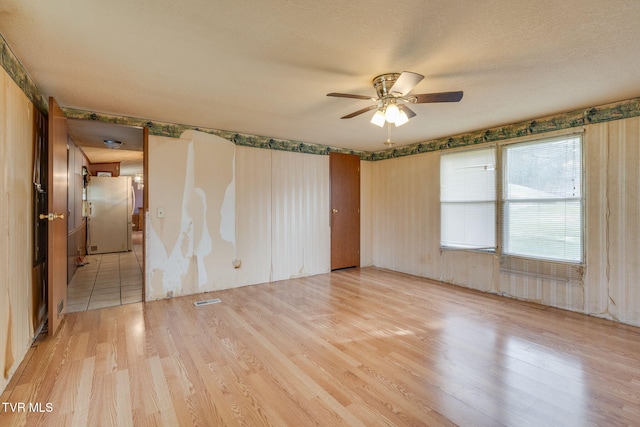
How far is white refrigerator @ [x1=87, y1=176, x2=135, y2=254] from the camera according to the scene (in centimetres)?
713

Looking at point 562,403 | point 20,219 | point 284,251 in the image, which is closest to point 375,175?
point 284,251

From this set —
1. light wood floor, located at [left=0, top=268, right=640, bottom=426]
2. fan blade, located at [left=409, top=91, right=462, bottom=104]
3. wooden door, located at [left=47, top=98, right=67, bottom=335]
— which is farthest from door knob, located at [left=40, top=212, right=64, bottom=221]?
fan blade, located at [left=409, top=91, right=462, bottom=104]

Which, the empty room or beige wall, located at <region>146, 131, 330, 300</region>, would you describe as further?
beige wall, located at <region>146, 131, 330, 300</region>

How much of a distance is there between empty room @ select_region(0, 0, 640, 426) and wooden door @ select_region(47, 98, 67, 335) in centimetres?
3

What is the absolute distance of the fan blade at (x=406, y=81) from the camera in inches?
76.6

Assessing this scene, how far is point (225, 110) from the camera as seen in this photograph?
11.0ft

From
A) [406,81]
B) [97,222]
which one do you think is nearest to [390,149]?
[406,81]

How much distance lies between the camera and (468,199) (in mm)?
4422

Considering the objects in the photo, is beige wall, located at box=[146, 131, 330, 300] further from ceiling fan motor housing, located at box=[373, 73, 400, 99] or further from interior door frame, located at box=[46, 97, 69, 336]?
ceiling fan motor housing, located at box=[373, 73, 400, 99]

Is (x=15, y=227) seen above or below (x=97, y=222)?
above

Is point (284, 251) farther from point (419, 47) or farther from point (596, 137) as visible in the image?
point (596, 137)

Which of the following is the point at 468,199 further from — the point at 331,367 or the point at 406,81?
the point at 331,367

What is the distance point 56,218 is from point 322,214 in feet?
11.8

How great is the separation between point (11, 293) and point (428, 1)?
3.24 meters
